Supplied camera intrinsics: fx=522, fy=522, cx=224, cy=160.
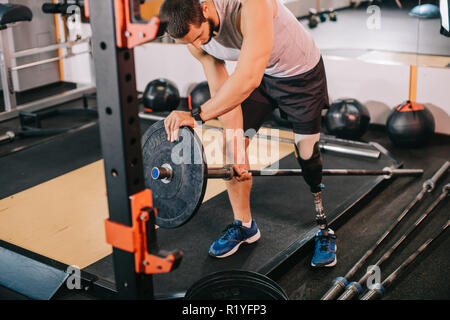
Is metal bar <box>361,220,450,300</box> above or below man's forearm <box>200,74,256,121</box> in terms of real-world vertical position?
below

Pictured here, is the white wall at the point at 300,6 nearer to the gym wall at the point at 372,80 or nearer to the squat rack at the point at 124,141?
the gym wall at the point at 372,80

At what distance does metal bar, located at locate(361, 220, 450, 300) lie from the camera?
6.74 feet

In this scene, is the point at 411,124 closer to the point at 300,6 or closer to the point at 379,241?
the point at 379,241

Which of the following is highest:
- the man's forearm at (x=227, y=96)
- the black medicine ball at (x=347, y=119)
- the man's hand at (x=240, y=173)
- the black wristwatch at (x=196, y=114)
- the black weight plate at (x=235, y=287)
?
the man's forearm at (x=227, y=96)

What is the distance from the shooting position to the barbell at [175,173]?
5.62ft

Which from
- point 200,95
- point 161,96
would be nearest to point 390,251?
point 200,95

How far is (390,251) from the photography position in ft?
7.88

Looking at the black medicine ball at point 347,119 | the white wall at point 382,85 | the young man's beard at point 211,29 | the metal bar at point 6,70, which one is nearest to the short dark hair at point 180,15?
the young man's beard at point 211,29

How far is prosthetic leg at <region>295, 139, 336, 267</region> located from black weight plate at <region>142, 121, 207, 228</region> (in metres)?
0.84

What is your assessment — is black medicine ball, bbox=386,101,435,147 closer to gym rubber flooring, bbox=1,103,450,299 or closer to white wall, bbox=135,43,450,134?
gym rubber flooring, bbox=1,103,450,299

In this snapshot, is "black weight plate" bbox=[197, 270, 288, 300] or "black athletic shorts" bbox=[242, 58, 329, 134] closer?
"black weight plate" bbox=[197, 270, 288, 300]

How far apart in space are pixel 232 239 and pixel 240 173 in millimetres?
389

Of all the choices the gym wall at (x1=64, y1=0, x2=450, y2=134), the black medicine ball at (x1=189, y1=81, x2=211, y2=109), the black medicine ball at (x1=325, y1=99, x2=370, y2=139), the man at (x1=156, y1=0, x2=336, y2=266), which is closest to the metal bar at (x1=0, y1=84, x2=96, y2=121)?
the gym wall at (x1=64, y1=0, x2=450, y2=134)
